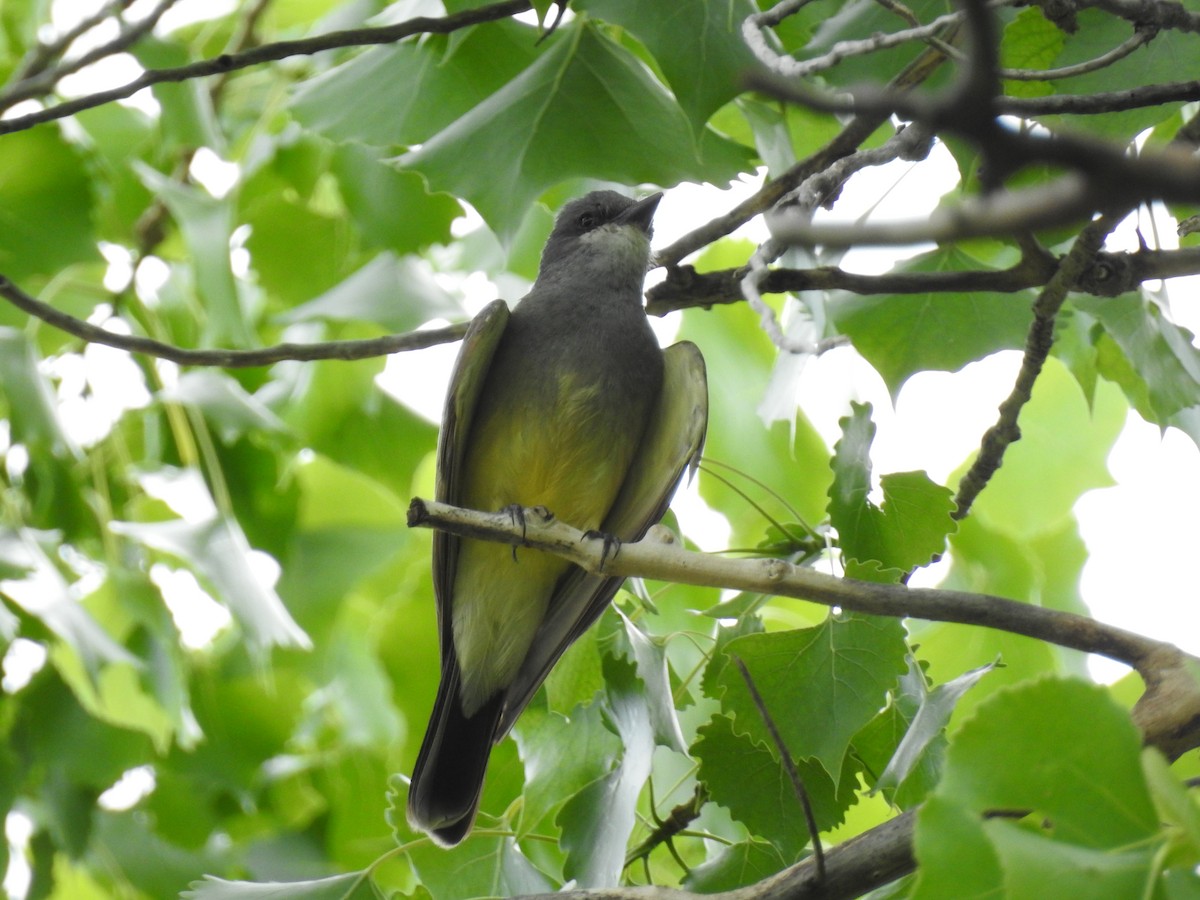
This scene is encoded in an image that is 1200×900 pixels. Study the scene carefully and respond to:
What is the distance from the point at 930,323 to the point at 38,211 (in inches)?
118

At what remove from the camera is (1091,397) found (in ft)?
10.4

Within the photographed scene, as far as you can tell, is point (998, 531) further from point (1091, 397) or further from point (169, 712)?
point (169, 712)

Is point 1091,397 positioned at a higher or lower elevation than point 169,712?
higher

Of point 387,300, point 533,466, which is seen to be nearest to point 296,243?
point 387,300

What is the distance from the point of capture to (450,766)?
337 centimetres

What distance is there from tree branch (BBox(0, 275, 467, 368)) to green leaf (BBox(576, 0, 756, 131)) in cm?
80

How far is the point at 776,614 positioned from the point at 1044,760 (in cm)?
213

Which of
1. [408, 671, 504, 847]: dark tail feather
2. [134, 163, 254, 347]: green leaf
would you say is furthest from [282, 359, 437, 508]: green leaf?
[408, 671, 504, 847]: dark tail feather

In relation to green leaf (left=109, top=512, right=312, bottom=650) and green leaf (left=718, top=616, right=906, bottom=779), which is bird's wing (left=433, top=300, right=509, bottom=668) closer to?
green leaf (left=109, top=512, right=312, bottom=650)

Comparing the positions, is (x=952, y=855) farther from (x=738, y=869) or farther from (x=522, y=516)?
(x=522, y=516)

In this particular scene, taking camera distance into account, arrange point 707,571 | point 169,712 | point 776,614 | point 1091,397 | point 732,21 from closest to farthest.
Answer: point 707,571
point 732,21
point 1091,397
point 776,614
point 169,712

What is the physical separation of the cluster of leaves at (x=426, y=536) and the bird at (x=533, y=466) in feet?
0.86

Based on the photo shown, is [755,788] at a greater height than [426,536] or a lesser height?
A: greater

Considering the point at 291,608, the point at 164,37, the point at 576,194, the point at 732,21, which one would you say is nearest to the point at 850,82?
the point at 732,21
